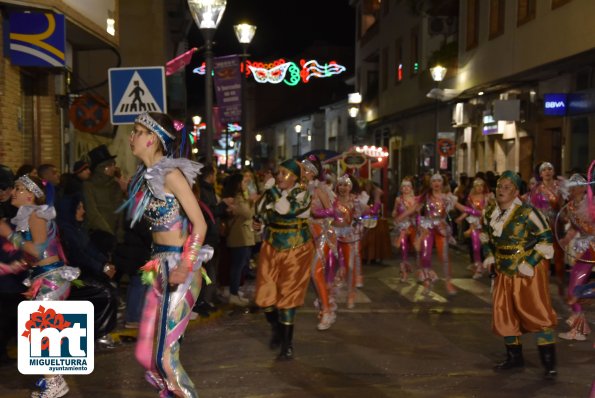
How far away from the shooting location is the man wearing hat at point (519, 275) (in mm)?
7344

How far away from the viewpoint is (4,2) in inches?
421

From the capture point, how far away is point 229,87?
1884 centimetres

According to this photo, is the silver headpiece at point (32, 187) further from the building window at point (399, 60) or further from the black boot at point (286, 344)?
the building window at point (399, 60)

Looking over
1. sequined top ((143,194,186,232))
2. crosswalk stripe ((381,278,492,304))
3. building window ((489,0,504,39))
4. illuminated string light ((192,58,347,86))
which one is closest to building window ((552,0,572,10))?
building window ((489,0,504,39))

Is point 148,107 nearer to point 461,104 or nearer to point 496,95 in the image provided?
point 496,95

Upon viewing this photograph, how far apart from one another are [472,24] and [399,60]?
11864 millimetres

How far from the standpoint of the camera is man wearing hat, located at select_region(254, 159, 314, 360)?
804 centimetres

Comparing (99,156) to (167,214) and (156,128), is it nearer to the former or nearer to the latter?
(156,128)

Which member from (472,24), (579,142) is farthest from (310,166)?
(472,24)

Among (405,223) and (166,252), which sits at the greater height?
(166,252)

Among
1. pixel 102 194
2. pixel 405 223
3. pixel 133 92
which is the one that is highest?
pixel 133 92

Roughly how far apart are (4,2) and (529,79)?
15.2 meters

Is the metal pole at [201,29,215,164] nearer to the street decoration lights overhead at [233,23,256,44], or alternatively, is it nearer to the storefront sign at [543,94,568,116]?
the street decoration lights overhead at [233,23,256,44]

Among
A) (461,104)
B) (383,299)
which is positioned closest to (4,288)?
(383,299)
